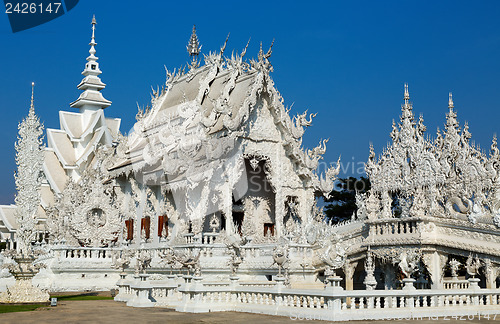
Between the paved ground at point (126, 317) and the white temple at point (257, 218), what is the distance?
2.10 ft

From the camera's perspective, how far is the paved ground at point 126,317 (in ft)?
42.3

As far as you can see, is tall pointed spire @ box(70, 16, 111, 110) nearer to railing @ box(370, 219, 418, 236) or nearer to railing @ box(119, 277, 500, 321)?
railing @ box(370, 219, 418, 236)

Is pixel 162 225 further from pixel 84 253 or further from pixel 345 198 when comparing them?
pixel 345 198

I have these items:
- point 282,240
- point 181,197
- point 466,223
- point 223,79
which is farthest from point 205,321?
point 223,79

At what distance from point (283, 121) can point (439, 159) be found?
889cm

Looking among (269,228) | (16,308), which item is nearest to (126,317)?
(16,308)

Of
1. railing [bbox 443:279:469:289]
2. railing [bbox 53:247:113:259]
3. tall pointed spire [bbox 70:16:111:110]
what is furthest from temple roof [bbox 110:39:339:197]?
tall pointed spire [bbox 70:16:111:110]

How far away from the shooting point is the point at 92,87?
45219 mm

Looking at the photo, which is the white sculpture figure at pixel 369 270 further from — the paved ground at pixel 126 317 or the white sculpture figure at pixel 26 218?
the white sculpture figure at pixel 26 218

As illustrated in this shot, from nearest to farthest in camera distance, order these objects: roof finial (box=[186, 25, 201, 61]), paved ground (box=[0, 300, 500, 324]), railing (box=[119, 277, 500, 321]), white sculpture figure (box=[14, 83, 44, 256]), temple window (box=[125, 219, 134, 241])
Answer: railing (box=[119, 277, 500, 321]), paved ground (box=[0, 300, 500, 324]), white sculpture figure (box=[14, 83, 44, 256]), temple window (box=[125, 219, 134, 241]), roof finial (box=[186, 25, 201, 61])

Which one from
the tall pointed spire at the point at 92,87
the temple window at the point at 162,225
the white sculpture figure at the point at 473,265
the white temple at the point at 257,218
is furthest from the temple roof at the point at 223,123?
the tall pointed spire at the point at 92,87

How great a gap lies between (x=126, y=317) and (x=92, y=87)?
3372 cm

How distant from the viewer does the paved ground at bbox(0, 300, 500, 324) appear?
1288 centimetres

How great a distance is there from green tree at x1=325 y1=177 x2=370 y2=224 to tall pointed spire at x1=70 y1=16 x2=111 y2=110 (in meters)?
17.2
